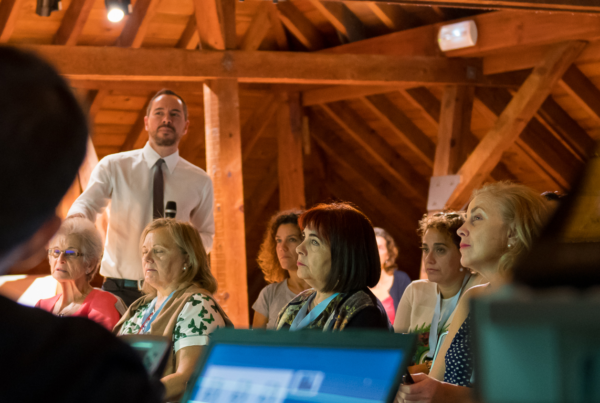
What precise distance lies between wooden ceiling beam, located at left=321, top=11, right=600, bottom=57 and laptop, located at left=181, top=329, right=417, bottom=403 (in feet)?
13.8

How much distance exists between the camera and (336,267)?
2033 mm

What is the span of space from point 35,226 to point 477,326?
32 centimetres

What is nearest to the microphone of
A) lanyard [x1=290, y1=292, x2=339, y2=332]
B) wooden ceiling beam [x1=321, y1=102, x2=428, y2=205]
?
lanyard [x1=290, y1=292, x2=339, y2=332]

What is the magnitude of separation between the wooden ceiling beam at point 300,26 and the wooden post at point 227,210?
6.21 feet

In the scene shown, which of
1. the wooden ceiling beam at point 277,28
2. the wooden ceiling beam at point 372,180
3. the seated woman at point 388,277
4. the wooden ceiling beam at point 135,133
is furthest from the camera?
the wooden ceiling beam at point 372,180

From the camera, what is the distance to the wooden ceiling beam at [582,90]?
523cm

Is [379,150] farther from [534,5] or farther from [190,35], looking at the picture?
[534,5]

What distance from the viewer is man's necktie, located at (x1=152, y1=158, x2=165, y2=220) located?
3.21 m

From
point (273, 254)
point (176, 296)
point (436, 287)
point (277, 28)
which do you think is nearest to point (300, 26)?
point (277, 28)

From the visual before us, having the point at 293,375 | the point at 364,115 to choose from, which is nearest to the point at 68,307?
the point at 293,375

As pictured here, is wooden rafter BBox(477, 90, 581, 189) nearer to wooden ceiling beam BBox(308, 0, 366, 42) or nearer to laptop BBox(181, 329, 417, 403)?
wooden ceiling beam BBox(308, 0, 366, 42)

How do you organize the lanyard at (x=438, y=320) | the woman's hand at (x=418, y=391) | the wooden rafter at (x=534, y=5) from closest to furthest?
the woman's hand at (x=418, y=391), the lanyard at (x=438, y=320), the wooden rafter at (x=534, y=5)

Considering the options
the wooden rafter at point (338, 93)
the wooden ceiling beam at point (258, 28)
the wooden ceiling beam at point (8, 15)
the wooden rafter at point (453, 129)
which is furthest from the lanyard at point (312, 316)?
the wooden ceiling beam at point (258, 28)

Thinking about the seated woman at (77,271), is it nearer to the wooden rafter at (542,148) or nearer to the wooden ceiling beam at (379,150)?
the wooden rafter at (542,148)
